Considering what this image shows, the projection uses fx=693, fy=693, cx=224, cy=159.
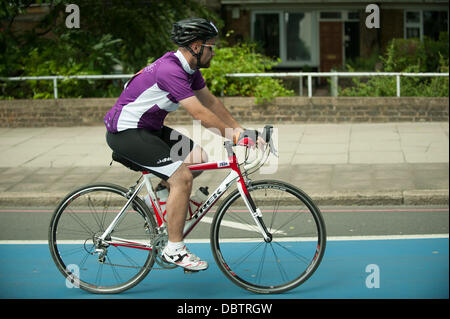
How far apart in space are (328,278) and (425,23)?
20300mm

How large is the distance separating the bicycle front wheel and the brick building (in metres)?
18.4

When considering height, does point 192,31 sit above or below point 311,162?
above

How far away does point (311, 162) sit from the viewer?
32.6ft

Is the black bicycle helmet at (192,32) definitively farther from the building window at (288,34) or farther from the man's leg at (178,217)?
the building window at (288,34)

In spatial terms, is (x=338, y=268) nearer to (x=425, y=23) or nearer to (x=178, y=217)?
(x=178, y=217)

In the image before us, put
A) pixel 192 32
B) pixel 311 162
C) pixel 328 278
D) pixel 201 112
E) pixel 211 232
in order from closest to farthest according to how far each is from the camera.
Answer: pixel 201 112
pixel 192 32
pixel 211 232
pixel 328 278
pixel 311 162

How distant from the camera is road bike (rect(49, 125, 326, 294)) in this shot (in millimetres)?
4777

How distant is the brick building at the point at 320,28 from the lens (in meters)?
23.1

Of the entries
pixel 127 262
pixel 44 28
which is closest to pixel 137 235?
pixel 127 262

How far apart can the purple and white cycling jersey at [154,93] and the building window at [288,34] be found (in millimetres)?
18996

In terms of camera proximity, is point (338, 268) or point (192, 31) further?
point (338, 268)

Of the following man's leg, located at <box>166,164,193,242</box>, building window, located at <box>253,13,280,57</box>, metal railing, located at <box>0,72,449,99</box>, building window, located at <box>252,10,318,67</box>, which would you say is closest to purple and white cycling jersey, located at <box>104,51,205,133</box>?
man's leg, located at <box>166,164,193,242</box>

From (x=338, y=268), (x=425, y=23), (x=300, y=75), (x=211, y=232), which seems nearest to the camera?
(x=211, y=232)

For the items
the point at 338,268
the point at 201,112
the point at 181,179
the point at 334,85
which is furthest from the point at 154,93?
the point at 334,85
